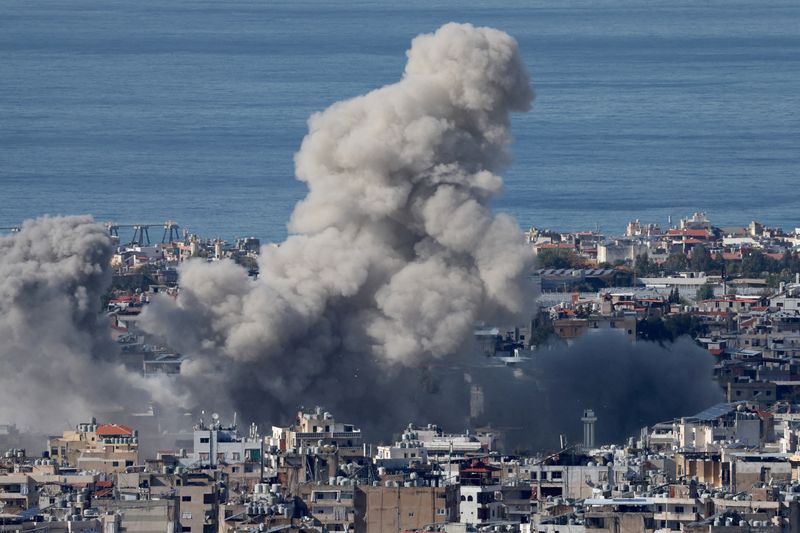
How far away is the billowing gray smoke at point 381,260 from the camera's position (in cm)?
5512

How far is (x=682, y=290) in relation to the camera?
8200 centimetres

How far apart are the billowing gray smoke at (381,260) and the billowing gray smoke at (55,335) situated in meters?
1.11

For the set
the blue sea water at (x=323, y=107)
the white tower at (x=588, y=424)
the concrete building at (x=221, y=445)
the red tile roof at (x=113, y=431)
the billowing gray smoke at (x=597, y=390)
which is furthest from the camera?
the blue sea water at (x=323, y=107)

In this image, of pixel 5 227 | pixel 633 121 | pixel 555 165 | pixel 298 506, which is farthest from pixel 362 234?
pixel 633 121

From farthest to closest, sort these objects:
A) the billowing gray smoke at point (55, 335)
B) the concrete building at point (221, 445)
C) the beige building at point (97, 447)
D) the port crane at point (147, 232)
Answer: the port crane at point (147, 232) → the billowing gray smoke at point (55, 335) → the beige building at point (97, 447) → the concrete building at point (221, 445)

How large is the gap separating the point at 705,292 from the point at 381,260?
25257mm

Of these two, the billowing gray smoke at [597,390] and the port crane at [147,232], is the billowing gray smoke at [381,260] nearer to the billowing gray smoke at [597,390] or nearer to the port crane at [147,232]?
the billowing gray smoke at [597,390]

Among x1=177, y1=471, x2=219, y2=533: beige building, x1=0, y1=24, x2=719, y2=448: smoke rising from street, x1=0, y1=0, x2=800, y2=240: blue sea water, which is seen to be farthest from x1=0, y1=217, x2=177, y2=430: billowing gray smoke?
x1=0, y1=0, x2=800, y2=240: blue sea water

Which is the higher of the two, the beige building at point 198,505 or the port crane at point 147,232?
the port crane at point 147,232

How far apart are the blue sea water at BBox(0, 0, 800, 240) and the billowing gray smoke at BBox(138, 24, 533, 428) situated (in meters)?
37.0

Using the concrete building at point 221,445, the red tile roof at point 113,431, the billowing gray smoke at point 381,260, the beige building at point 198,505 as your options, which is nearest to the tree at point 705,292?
the billowing gray smoke at point 381,260

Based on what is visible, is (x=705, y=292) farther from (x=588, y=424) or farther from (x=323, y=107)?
(x=323, y=107)

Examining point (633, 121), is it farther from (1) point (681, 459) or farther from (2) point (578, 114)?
(1) point (681, 459)

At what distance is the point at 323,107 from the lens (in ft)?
431
